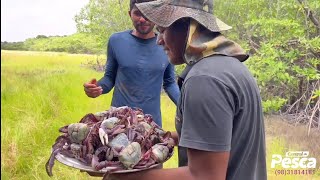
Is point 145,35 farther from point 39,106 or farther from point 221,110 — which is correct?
point 221,110

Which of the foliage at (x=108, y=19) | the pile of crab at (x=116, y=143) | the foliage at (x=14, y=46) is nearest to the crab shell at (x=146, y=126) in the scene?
the pile of crab at (x=116, y=143)

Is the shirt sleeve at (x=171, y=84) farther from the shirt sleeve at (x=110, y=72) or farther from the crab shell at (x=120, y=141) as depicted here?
the crab shell at (x=120, y=141)

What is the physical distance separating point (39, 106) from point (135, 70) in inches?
32.2

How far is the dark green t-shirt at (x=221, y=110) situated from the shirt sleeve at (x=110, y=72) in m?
1.05

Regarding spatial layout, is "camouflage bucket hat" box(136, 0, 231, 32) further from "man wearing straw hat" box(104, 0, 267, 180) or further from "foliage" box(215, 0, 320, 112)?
"foliage" box(215, 0, 320, 112)

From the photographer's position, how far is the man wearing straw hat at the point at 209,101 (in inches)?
35.0

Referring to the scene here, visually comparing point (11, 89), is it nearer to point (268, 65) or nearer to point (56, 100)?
point (56, 100)

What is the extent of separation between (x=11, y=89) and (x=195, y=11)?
1.50 meters

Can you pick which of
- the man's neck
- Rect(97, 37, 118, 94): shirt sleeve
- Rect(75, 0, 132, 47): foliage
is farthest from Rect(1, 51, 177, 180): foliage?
the man's neck

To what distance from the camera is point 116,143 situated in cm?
104

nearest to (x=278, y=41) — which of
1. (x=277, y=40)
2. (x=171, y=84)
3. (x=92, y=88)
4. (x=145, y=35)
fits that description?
(x=277, y=40)

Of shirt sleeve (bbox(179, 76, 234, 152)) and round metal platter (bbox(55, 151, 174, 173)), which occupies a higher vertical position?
shirt sleeve (bbox(179, 76, 234, 152))

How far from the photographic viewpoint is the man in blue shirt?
6.31 feet

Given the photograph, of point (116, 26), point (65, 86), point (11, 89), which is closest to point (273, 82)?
point (116, 26)
